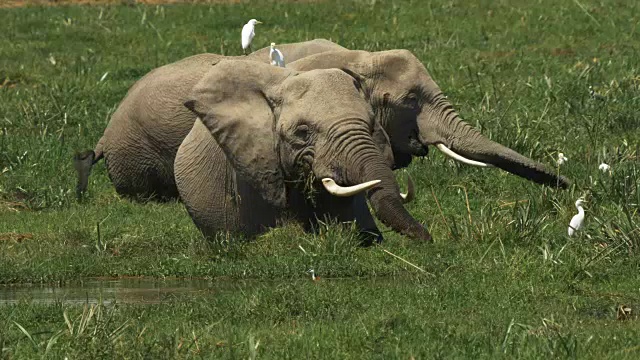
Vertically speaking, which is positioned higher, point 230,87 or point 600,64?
point 230,87

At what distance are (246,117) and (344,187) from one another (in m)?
1.11

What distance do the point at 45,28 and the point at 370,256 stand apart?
1305 centimetres

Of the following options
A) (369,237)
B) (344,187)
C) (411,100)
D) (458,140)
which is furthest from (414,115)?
(344,187)

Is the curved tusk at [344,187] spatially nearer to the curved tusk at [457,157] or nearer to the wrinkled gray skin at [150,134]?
the curved tusk at [457,157]

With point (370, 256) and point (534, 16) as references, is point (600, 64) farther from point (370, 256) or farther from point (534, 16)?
point (370, 256)

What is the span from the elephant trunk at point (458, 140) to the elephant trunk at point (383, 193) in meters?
1.93

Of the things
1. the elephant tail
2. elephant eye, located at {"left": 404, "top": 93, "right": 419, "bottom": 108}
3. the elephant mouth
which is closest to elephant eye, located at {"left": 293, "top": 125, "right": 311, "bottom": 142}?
the elephant mouth

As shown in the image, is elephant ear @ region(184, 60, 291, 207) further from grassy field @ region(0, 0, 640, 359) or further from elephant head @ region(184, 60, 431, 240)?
grassy field @ region(0, 0, 640, 359)

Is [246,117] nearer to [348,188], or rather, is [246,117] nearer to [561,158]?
[348,188]

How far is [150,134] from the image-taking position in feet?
52.4

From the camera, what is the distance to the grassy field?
9141 millimetres

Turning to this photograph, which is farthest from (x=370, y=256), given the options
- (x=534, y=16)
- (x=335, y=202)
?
(x=534, y=16)

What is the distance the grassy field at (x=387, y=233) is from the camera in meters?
9.14

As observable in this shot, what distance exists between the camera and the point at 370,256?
39.1ft
